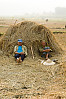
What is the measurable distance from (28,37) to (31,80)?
9.30ft

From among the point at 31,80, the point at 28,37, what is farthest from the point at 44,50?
the point at 31,80

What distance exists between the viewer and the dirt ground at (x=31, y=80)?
3.85 metres

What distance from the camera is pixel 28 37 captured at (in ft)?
23.4

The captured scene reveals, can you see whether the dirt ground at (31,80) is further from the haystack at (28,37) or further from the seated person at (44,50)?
the haystack at (28,37)

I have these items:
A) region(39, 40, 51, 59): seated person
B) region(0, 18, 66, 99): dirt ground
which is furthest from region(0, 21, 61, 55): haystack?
region(0, 18, 66, 99): dirt ground

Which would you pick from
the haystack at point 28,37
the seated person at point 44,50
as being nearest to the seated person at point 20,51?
the haystack at point 28,37

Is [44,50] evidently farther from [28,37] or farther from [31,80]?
[31,80]

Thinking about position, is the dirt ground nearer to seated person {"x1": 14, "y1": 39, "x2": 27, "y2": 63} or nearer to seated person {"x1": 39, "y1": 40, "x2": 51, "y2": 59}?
seated person {"x1": 14, "y1": 39, "x2": 27, "y2": 63}

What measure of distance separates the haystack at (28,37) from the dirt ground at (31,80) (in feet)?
2.74

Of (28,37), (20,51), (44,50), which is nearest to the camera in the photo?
(20,51)

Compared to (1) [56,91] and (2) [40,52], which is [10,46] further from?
(1) [56,91]

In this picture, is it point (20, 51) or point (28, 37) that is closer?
point (20, 51)

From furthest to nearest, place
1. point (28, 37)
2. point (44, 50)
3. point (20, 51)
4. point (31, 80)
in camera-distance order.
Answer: point (28, 37) → point (44, 50) → point (20, 51) → point (31, 80)

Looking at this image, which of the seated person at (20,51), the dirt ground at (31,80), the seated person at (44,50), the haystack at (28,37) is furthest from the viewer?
the haystack at (28,37)
